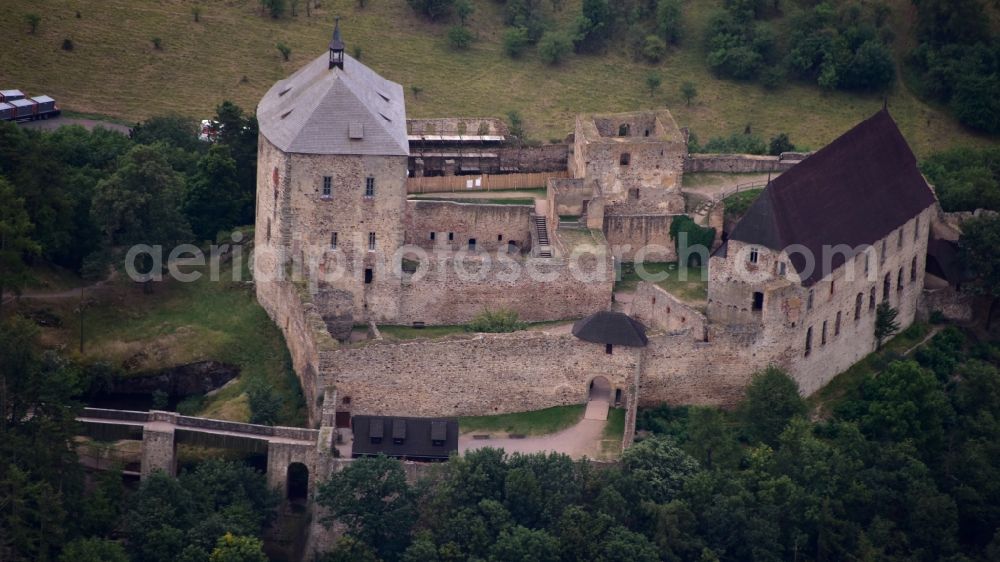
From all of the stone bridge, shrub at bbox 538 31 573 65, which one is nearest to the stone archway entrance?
the stone bridge

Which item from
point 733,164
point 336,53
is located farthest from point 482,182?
point 733,164

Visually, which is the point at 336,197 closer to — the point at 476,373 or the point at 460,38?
the point at 476,373

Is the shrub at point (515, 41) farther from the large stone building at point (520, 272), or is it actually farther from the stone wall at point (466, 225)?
the stone wall at point (466, 225)

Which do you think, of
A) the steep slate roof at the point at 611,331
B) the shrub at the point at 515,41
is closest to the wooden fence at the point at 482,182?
the steep slate roof at the point at 611,331

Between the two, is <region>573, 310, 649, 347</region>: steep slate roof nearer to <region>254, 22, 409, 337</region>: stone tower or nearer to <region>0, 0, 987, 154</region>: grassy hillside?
<region>254, 22, 409, 337</region>: stone tower

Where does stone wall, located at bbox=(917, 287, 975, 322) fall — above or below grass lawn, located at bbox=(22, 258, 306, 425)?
above
